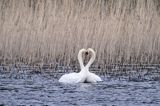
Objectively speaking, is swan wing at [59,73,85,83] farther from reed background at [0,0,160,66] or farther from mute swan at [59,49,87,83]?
reed background at [0,0,160,66]

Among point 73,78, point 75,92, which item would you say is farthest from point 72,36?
point 75,92

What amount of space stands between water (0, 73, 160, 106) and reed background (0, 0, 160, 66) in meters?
2.65

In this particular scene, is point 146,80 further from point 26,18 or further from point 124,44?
point 26,18

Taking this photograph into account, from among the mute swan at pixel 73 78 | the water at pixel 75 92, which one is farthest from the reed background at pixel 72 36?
the water at pixel 75 92

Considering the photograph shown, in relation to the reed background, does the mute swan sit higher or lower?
lower

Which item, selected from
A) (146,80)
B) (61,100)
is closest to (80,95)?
(61,100)

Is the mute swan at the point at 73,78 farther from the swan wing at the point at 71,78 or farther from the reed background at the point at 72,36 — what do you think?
the reed background at the point at 72,36

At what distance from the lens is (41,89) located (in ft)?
38.2

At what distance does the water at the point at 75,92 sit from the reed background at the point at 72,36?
265 centimetres

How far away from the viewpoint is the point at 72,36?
16250 millimetres

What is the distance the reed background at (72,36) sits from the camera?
16125 millimetres

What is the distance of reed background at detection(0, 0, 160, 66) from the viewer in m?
16.1

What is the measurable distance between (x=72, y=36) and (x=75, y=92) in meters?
4.87

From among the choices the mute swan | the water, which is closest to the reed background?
the mute swan
